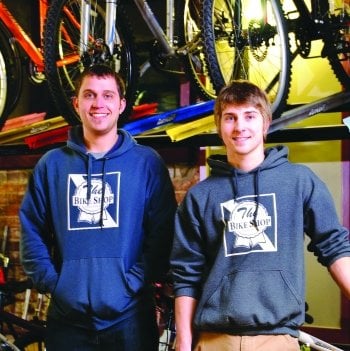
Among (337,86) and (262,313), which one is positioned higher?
(337,86)

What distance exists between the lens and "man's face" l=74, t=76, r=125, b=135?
1968 mm

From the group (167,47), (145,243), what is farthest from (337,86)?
(145,243)

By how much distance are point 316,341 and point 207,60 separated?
1.24 m

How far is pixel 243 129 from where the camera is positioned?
64.9 inches

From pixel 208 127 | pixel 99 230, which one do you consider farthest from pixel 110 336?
pixel 208 127

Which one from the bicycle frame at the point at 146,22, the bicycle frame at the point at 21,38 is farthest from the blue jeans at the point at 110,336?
the bicycle frame at the point at 21,38

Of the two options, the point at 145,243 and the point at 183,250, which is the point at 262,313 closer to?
the point at 183,250

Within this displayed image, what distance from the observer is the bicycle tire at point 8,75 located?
328 cm

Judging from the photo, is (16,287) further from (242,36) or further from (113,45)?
(242,36)

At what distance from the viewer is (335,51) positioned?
2723 millimetres

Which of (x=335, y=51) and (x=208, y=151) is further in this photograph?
(x=208, y=151)

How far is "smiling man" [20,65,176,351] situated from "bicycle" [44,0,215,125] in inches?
30.6

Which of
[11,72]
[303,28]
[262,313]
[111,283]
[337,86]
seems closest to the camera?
[262,313]

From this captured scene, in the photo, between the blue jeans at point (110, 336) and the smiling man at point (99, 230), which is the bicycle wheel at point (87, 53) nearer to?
the smiling man at point (99, 230)
